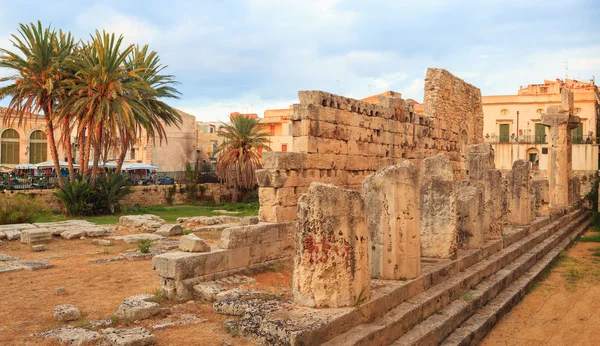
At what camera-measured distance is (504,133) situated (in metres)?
39.9

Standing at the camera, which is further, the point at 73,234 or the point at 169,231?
the point at 169,231

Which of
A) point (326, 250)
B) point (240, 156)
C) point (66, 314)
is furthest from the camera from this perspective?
point (240, 156)

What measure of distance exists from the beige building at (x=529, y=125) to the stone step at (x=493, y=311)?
29.6m

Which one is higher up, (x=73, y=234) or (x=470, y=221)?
(x=470, y=221)

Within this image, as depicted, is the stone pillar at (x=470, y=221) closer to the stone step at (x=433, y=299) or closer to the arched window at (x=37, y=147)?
the stone step at (x=433, y=299)

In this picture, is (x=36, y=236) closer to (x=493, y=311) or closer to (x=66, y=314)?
(x=66, y=314)

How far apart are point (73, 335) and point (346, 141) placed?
7.13 m

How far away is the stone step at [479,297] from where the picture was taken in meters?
5.33

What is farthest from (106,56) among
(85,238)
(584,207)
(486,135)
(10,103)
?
(486,135)

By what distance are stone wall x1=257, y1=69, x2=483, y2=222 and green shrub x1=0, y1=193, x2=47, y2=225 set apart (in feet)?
35.6

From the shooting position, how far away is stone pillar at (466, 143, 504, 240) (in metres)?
9.88

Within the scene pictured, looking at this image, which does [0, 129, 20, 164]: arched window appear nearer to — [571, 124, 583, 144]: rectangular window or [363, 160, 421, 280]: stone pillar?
[363, 160, 421, 280]: stone pillar

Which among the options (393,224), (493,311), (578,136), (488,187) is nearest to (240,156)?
(488,187)

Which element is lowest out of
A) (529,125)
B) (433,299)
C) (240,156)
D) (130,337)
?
(130,337)
